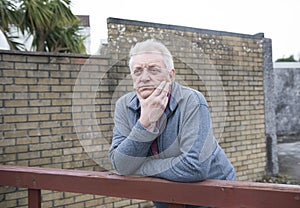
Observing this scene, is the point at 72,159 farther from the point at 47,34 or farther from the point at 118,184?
the point at 47,34

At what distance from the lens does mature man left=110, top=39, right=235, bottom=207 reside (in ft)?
3.36

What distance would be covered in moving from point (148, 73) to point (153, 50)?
0.09 metres

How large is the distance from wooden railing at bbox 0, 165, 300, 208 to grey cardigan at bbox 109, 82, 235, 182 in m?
0.04

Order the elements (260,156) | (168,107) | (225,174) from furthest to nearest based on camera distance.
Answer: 1. (260,156)
2. (225,174)
3. (168,107)

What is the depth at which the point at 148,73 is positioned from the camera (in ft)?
3.43

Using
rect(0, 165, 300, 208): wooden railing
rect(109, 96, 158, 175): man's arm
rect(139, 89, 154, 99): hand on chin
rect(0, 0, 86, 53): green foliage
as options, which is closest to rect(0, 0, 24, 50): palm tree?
rect(0, 0, 86, 53): green foliage

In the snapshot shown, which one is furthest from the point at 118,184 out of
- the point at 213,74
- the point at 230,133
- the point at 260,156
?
the point at 260,156

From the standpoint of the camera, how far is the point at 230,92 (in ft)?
14.4

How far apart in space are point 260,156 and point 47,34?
4.19 metres

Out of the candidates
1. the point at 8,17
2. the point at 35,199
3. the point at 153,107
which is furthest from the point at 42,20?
the point at 153,107

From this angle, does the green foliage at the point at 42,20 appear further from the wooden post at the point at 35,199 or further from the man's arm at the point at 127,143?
the man's arm at the point at 127,143

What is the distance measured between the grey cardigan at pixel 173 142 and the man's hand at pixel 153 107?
2 cm

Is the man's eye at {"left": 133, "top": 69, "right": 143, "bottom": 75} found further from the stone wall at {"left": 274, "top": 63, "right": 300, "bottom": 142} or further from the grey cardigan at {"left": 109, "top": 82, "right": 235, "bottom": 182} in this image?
the stone wall at {"left": 274, "top": 63, "right": 300, "bottom": 142}

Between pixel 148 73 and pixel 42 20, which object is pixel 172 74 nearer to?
pixel 148 73
